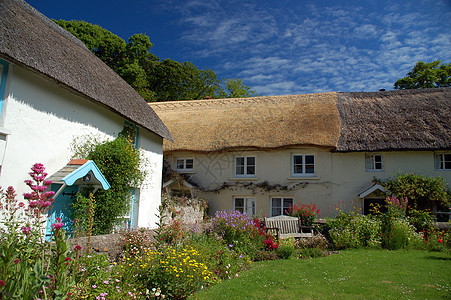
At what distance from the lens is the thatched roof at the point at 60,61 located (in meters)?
7.43

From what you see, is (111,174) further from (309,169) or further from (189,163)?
(309,169)

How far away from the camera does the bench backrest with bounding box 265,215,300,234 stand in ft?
41.7

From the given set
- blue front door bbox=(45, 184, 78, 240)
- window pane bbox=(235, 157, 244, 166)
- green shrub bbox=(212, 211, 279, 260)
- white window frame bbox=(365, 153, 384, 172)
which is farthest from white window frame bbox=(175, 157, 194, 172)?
blue front door bbox=(45, 184, 78, 240)

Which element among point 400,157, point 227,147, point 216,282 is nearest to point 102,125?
point 216,282

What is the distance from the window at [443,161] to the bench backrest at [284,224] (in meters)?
7.80

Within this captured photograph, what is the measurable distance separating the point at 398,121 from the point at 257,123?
6.99 m

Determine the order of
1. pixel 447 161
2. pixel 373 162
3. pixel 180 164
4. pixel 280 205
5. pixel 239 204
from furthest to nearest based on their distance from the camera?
pixel 180 164 → pixel 239 204 → pixel 280 205 → pixel 373 162 → pixel 447 161

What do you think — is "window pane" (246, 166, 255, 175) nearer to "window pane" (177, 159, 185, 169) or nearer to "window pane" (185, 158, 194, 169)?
"window pane" (185, 158, 194, 169)

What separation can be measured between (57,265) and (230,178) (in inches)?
576

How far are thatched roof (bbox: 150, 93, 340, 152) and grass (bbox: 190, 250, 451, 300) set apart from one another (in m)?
7.83

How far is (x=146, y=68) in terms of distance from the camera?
108 ft

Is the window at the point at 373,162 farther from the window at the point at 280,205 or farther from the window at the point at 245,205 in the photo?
the window at the point at 245,205

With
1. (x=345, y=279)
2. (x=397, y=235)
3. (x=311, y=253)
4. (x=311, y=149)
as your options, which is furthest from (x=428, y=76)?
(x=345, y=279)

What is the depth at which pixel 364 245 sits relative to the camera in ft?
38.3
